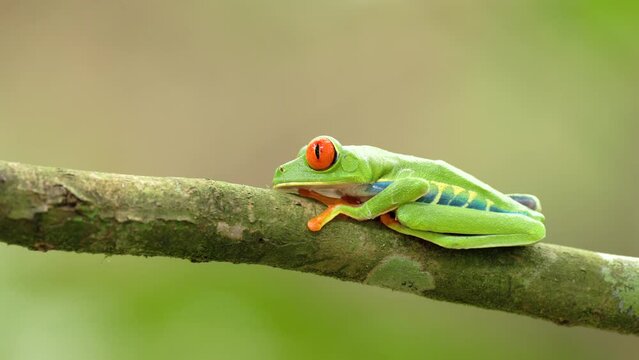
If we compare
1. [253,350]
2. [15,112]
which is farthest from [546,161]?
[15,112]

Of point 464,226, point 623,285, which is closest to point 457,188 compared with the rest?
point 464,226

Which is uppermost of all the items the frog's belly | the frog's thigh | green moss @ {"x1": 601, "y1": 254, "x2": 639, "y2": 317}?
the frog's belly

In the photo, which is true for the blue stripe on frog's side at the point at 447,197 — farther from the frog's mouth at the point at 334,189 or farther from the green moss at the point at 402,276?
the green moss at the point at 402,276

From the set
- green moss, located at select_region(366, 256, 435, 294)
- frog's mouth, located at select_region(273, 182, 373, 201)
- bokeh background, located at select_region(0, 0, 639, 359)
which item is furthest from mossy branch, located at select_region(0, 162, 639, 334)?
bokeh background, located at select_region(0, 0, 639, 359)

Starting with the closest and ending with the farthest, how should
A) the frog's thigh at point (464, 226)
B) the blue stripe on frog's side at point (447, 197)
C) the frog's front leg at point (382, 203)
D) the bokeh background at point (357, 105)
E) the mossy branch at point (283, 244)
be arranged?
the mossy branch at point (283, 244)
the frog's front leg at point (382, 203)
the frog's thigh at point (464, 226)
the blue stripe on frog's side at point (447, 197)
the bokeh background at point (357, 105)

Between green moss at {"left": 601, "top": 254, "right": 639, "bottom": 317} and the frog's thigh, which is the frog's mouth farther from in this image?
green moss at {"left": 601, "top": 254, "right": 639, "bottom": 317}

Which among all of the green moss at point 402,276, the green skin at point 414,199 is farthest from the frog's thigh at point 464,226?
the green moss at point 402,276

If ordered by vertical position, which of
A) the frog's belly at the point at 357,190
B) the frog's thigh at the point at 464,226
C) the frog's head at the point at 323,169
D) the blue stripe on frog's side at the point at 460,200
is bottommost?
the frog's thigh at the point at 464,226
